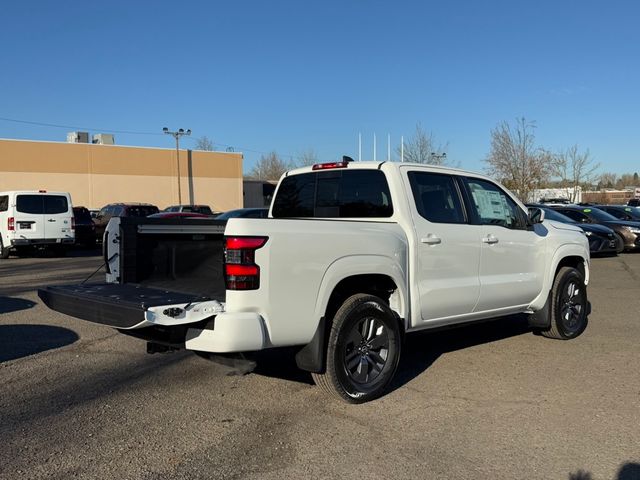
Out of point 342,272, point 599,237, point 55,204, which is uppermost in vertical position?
point 55,204

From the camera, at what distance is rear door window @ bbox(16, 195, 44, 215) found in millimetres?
17281

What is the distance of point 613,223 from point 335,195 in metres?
17.0

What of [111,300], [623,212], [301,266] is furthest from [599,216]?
[111,300]

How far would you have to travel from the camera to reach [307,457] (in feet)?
12.8

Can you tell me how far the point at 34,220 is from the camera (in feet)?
57.2

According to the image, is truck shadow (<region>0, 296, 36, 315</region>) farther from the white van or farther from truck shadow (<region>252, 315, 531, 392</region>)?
the white van

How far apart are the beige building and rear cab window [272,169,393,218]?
40.6 meters

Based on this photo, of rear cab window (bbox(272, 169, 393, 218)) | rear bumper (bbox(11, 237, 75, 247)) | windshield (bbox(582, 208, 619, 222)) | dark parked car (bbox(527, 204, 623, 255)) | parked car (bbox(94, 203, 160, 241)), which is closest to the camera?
rear cab window (bbox(272, 169, 393, 218))

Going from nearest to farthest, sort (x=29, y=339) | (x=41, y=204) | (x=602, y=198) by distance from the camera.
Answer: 1. (x=29, y=339)
2. (x=41, y=204)
3. (x=602, y=198)

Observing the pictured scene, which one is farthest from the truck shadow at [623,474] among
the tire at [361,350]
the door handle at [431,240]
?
the door handle at [431,240]

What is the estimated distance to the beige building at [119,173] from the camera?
4175cm

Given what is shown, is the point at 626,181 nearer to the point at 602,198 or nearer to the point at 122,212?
the point at 602,198

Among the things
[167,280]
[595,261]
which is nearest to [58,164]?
[595,261]

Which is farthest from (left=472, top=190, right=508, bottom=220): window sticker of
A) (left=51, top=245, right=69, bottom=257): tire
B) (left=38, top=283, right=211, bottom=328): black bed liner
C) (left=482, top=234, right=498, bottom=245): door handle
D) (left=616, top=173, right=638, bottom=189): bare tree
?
(left=616, top=173, right=638, bottom=189): bare tree
